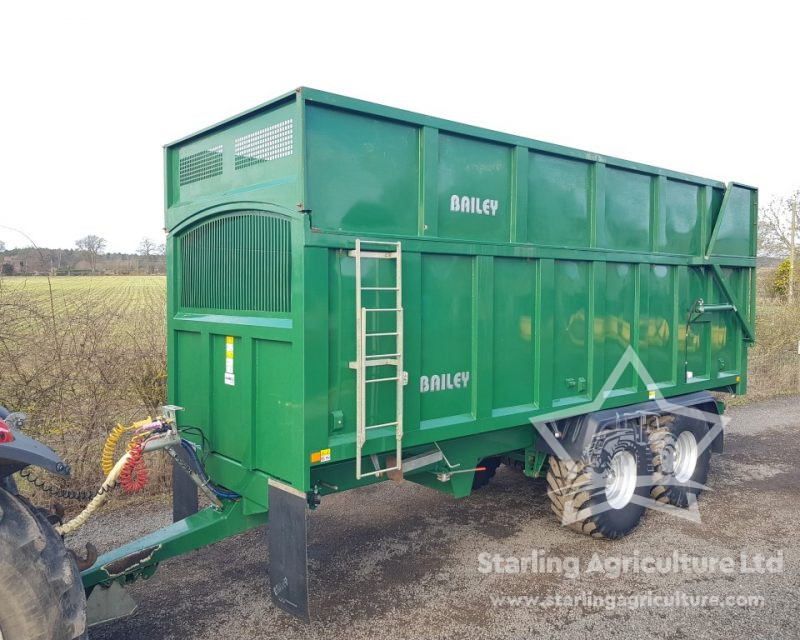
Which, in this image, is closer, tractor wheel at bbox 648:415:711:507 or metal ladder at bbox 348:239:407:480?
metal ladder at bbox 348:239:407:480

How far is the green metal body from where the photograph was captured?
3.75 metres

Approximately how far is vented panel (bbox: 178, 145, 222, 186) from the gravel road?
9.49ft

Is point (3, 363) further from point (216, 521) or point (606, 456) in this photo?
point (606, 456)

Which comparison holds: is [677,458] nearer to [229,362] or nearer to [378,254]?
[378,254]

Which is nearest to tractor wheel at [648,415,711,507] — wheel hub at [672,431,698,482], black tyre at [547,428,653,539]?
wheel hub at [672,431,698,482]

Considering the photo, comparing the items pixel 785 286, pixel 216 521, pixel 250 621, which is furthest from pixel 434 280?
pixel 785 286

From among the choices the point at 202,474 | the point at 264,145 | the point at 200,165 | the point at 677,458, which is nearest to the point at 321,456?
the point at 202,474

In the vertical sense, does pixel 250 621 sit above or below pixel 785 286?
below

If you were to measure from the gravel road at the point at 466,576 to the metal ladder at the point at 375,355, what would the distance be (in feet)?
3.31

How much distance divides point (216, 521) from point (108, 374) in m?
3.03

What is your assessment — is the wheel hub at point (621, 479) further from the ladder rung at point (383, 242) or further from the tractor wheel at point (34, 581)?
the tractor wheel at point (34, 581)

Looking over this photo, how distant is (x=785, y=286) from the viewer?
18312mm

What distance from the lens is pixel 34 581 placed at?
2723 millimetres

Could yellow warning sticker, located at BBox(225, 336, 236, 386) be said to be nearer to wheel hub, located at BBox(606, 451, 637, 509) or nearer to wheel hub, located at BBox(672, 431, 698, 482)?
wheel hub, located at BBox(606, 451, 637, 509)
